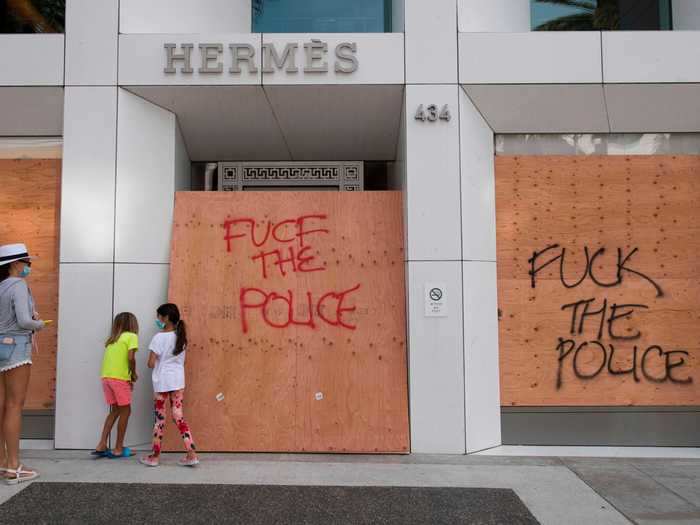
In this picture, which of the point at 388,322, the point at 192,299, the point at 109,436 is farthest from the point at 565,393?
the point at 109,436

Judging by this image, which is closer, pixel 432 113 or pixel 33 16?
pixel 432 113

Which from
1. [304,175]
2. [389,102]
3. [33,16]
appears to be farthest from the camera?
[304,175]

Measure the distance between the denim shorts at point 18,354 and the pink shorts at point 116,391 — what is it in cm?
86

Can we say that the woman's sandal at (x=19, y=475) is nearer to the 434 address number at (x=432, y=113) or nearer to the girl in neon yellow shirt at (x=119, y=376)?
the girl in neon yellow shirt at (x=119, y=376)

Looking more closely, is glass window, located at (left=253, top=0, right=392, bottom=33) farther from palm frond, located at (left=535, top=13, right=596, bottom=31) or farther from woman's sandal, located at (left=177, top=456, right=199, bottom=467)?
woman's sandal, located at (left=177, top=456, right=199, bottom=467)

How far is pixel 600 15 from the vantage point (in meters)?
7.74

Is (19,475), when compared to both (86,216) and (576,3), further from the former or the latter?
(576,3)

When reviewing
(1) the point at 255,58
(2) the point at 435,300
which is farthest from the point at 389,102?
(2) the point at 435,300

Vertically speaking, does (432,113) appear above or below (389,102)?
below

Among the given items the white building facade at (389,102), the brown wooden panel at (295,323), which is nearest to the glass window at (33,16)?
the white building facade at (389,102)

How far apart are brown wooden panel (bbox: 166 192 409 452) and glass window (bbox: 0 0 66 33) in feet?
9.01

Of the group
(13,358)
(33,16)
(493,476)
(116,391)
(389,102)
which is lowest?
(493,476)

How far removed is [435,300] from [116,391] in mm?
3402

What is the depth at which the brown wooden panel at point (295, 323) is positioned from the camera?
6.20 meters
